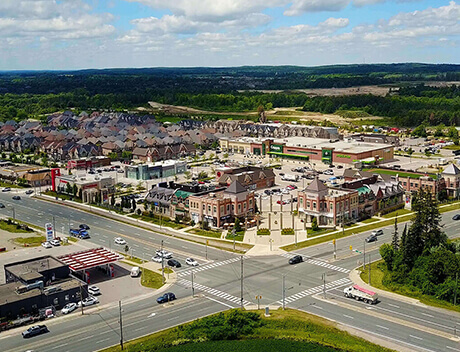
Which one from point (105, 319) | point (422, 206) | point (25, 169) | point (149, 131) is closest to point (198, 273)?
point (105, 319)

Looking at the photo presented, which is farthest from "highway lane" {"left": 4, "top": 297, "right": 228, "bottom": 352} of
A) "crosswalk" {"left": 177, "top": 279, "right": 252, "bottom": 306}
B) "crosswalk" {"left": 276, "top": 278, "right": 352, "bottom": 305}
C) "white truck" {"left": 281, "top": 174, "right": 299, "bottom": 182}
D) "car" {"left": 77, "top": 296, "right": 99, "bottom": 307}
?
"white truck" {"left": 281, "top": 174, "right": 299, "bottom": 182}

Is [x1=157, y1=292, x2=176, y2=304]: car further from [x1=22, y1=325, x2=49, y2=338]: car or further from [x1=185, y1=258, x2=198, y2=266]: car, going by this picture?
[x1=22, y1=325, x2=49, y2=338]: car

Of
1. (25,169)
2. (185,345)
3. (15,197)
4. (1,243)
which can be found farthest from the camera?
(25,169)

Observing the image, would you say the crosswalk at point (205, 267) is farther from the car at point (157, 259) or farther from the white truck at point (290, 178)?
the white truck at point (290, 178)

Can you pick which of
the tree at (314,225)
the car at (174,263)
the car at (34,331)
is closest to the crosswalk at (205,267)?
the car at (174,263)

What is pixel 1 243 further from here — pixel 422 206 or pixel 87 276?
pixel 422 206

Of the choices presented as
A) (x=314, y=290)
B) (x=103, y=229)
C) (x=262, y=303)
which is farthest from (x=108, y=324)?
(x=103, y=229)
